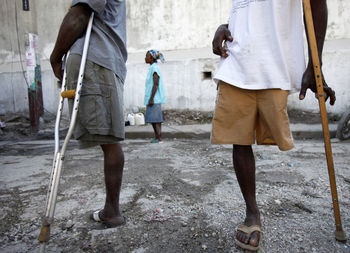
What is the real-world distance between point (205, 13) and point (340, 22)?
3.27m

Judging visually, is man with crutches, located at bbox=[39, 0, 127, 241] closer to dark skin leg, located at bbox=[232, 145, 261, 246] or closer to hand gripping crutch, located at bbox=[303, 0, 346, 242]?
dark skin leg, located at bbox=[232, 145, 261, 246]

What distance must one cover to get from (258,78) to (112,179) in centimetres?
107

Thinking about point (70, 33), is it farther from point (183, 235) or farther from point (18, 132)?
point (18, 132)

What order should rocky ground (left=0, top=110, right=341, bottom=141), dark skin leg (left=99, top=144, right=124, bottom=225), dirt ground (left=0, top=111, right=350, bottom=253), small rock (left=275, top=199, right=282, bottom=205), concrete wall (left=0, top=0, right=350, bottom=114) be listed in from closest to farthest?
dirt ground (left=0, top=111, right=350, bottom=253) < dark skin leg (left=99, top=144, right=124, bottom=225) < small rock (left=275, top=199, right=282, bottom=205) < rocky ground (left=0, top=110, right=341, bottom=141) < concrete wall (left=0, top=0, right=350, bottom=114)

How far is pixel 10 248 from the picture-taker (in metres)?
1.56

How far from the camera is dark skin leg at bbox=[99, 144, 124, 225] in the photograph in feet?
5.65

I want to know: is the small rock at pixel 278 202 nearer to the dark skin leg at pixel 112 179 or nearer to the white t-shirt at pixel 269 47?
the white t-shirt at pixel 269 47

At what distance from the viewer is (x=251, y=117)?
1560 mm

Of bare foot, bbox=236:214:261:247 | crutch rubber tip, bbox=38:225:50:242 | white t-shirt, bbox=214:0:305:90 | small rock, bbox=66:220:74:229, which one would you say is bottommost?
small rock, bbox=66:220:74:229

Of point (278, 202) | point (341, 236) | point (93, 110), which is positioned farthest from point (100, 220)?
point (341, 236)

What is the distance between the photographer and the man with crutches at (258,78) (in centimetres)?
147

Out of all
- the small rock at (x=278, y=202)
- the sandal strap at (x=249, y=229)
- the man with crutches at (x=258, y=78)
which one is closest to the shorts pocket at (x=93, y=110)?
the man with crutches at (x=258, y=78)

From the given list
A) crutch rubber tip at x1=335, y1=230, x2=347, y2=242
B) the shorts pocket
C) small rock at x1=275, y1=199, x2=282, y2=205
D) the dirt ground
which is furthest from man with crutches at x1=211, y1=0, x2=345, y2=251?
the shorts pocket

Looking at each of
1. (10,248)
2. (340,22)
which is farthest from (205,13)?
(10,248)
